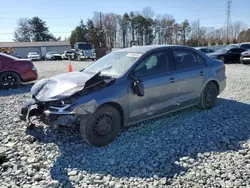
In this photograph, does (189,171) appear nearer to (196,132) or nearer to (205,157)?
(205,157)

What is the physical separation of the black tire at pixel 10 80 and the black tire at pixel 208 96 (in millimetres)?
6688

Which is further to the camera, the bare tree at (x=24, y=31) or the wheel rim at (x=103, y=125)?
the bare tree at (x=24, y=31)

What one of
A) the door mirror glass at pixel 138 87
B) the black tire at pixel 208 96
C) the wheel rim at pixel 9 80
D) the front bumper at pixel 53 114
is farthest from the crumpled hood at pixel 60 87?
the wheel rim at pixel 9 80

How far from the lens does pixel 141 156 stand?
333cm

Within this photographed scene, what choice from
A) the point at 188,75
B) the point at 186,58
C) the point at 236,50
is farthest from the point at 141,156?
the point at 236,50

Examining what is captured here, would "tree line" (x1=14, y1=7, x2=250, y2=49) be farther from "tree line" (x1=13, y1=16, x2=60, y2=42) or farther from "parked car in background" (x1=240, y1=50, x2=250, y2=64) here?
"parked car in background" (x1=240, y1=50, x2=250, y2=64)

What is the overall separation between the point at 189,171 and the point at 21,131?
10.5 ft

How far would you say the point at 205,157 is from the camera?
328 cm

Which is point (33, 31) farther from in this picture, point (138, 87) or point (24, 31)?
point (138, 87)

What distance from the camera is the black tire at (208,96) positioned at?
517 cm

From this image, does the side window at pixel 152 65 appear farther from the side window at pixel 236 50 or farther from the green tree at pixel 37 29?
the green tree at pixel 37 29

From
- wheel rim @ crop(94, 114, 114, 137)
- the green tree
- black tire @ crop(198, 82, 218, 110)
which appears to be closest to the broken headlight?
wheel rim @ crop(94, 114, 114, 137)

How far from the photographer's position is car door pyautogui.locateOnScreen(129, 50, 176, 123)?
4023mm

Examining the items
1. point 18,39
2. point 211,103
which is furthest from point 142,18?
point 211,103
